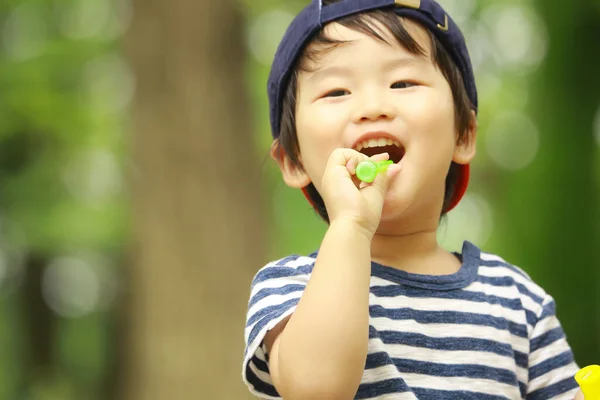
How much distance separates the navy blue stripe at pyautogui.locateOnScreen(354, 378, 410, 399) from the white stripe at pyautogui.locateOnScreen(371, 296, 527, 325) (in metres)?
0.16

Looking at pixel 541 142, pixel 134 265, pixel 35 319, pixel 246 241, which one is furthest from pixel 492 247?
pixel 35 319

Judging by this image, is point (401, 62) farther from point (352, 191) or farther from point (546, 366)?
point (546, 366)

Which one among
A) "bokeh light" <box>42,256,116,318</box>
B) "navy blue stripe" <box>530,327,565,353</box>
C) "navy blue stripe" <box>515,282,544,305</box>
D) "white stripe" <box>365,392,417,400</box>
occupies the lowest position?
"bokeh light" <box>42,256,116,318</box>

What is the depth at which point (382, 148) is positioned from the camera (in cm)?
161

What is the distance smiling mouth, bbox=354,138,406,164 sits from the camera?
1.57 meters

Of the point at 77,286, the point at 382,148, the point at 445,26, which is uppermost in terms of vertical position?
the point at 445,26

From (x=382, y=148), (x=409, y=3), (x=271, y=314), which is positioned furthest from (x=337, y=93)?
(x=271, y=314)

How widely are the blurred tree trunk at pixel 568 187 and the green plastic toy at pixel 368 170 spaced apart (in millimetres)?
5041

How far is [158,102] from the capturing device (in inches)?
209

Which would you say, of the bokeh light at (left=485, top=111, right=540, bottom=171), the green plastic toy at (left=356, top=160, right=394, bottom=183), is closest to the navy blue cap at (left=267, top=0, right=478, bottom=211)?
the green plastic toy at (left=356, top=160, right=394, bottom=183)

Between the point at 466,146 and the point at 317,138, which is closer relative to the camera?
the point at 317,138

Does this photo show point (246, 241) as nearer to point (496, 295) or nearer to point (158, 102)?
point (158, 102)

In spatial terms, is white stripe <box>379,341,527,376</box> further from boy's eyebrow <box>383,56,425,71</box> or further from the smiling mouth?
boy's eyebrow <box>383,56,425,71</box>

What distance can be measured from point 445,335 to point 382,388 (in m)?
0.19
